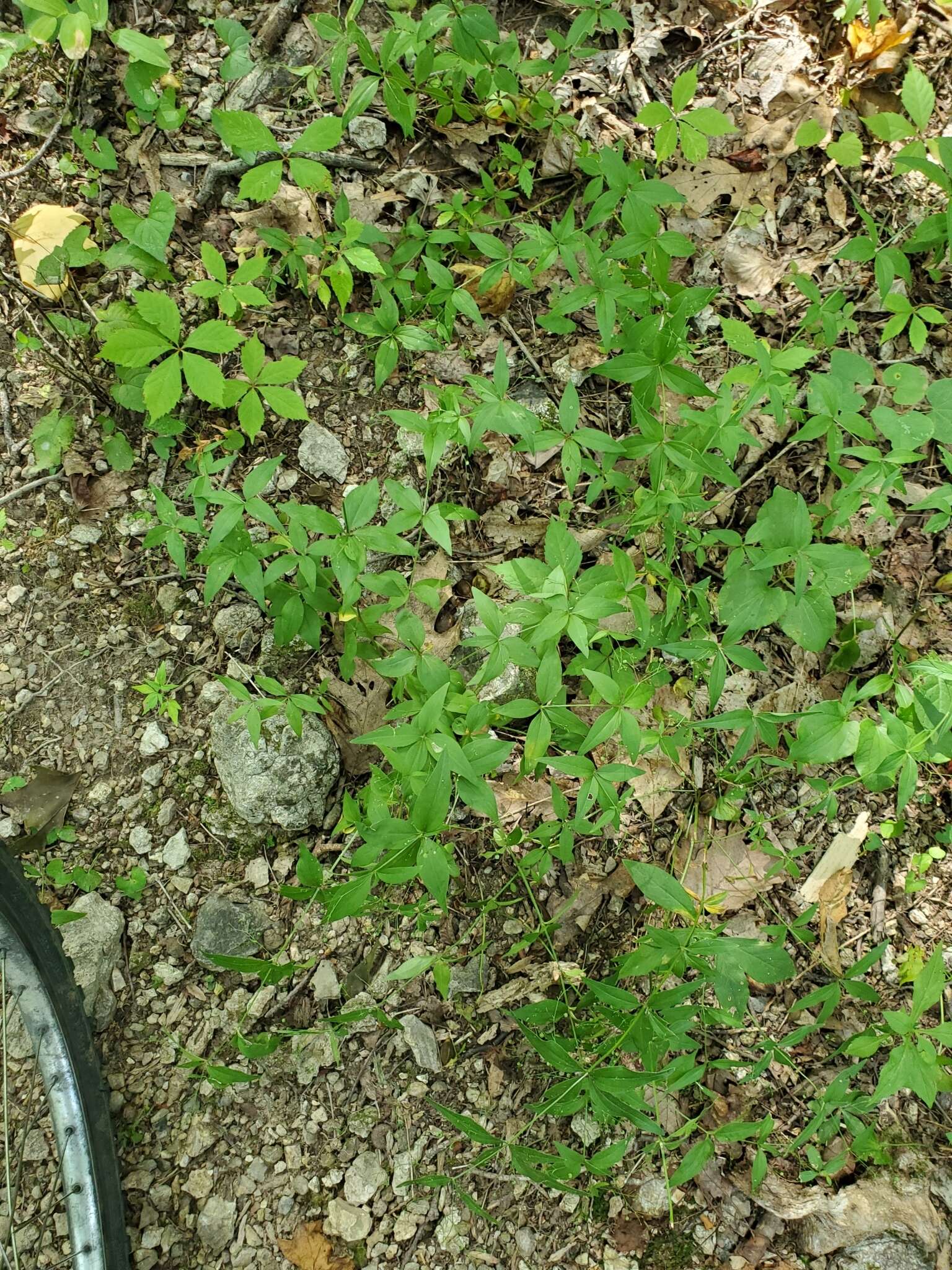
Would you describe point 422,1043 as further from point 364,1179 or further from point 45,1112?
point 45,1112

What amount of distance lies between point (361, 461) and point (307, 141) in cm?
90

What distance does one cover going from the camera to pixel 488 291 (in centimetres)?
275

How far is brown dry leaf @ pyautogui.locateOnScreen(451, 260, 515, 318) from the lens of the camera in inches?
109

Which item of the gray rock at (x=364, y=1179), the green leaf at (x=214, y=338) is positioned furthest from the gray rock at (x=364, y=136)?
the gray rock at (x=364, y=1179)

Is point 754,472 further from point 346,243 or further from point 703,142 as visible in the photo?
point 346,243

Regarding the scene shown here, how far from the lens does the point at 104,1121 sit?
2.16m

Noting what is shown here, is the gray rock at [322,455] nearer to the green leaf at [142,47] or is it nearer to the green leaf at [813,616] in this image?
the green leaf at [142,47]

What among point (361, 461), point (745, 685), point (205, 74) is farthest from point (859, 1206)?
point (205, 74)

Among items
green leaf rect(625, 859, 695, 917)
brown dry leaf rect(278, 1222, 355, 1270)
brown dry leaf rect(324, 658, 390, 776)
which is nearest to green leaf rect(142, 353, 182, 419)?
brown dry leaf rect(324, 658, 390, 776)

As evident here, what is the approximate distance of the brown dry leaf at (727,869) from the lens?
2422mm

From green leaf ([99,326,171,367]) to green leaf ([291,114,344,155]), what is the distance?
66 centimetres

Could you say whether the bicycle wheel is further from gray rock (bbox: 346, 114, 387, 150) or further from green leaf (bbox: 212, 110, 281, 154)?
gray rock (bbox: 346, 114, 387, 150)

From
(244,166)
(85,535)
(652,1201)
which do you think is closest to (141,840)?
(85,535)

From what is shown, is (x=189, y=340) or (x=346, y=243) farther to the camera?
(x=346, y=243)
